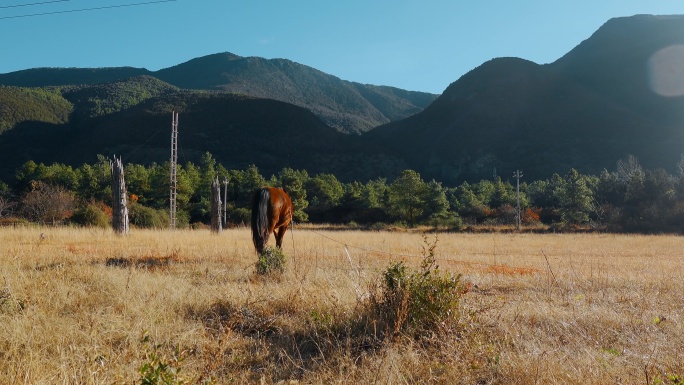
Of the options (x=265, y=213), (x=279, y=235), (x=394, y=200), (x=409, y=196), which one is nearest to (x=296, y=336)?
(x=265, y=213)

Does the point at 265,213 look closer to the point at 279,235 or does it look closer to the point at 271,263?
the point at 279,235

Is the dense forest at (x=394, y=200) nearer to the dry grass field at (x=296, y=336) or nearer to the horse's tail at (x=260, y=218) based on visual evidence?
the horse's tail at (x=260, y=218)

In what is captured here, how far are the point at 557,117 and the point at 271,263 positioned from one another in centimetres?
12863

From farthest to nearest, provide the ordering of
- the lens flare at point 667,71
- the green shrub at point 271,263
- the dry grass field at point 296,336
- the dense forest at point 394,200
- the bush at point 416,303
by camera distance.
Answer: the lens flare at point 667,71 → the dense forest at point 394,200 → the green shrub at point 271,263 → the bush at point 416,303 → the dry grass field at point 296,336

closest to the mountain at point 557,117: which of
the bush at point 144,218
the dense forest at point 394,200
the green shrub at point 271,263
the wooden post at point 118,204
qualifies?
the dense forest at point 394,200

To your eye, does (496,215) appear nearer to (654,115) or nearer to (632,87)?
(654,115)

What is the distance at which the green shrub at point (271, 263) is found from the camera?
7398 mm

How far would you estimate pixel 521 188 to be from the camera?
77312mm

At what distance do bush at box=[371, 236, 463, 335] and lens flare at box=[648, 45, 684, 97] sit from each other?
5984 inches

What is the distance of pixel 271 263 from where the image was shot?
755 cm

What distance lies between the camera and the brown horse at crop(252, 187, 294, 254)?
9258 mm

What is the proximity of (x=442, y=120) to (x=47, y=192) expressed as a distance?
5212 inches

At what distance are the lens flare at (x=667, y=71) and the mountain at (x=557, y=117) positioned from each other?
1517 millimetres

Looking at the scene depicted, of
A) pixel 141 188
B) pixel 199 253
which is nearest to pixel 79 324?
pixel 199 253
